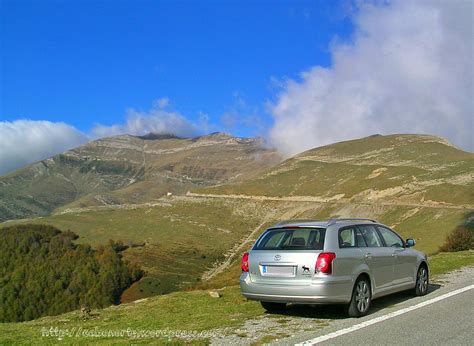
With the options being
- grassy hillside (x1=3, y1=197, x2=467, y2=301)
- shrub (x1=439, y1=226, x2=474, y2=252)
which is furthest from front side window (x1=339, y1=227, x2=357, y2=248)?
grassy hillside (x1=3, y1=197, x2=467, y2=301)

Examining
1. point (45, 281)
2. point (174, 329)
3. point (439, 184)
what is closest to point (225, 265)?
point (45, 281)

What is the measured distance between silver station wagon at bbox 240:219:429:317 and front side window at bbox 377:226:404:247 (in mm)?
150

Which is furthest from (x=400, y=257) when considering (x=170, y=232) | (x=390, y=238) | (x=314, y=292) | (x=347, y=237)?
(x=170, y=232)

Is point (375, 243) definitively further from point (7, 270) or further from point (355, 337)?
point (7, 270)

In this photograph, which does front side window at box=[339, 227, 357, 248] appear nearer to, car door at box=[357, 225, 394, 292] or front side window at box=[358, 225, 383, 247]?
car door at box=[357, 225, 394, 292]

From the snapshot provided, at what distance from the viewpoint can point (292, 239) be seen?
952cm

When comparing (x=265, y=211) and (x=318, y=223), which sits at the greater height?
(x=265, y=211)

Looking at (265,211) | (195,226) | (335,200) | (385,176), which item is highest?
(385,176)

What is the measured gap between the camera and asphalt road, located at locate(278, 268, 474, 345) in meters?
7.43

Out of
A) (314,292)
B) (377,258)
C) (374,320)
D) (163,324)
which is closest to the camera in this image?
(314,292)

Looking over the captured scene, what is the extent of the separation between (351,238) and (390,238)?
1779 millimetres

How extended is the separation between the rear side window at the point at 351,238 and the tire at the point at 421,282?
8.01 ft

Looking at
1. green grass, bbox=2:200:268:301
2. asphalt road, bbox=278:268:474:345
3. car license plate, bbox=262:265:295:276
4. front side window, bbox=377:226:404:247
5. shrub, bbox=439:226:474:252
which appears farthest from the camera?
green grass, bbox=2:200:268:301

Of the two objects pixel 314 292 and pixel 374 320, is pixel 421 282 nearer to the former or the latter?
pixel 374 320
